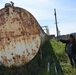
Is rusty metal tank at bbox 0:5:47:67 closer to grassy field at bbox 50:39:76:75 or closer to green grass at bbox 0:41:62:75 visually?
green grass at bbox 0:41:62:75

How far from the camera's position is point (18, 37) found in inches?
231

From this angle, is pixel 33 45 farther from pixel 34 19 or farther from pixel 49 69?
pixel 49 69

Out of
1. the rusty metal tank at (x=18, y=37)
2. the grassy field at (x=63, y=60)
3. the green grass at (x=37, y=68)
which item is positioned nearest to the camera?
the rusty metal tank at (x=18, y=37)

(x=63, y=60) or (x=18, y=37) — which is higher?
(x=18, y=37)

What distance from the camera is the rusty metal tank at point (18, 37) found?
5.88 meters

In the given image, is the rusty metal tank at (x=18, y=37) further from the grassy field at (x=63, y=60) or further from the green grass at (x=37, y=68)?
the grassy field at (x=63, y=60)

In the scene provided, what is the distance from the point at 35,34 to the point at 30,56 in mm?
512

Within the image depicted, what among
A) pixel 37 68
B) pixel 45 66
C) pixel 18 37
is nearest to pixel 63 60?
pixel 45 66

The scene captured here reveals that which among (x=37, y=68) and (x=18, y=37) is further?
(x=37, y=68)

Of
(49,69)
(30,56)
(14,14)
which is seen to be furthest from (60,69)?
(14,14)

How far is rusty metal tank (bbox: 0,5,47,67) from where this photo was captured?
5.88 m

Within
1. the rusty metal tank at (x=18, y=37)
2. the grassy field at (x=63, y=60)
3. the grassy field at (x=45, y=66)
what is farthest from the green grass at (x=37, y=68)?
the rusty metal tank at (x=18, y=37)

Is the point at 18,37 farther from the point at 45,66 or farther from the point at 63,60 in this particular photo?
the point at 63,60

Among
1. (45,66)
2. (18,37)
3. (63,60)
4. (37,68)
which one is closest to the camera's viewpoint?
(18,37)
